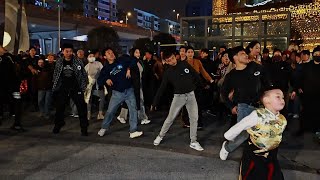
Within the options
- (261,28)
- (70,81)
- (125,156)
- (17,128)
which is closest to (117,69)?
(70,81)

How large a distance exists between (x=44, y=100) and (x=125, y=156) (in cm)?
499

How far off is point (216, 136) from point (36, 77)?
5518mm

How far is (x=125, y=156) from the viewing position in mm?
6719

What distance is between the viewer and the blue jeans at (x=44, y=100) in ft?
34.9

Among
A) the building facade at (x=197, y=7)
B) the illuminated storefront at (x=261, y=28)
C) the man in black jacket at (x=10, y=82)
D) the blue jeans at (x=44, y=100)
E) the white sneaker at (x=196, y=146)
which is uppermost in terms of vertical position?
the building facade at (x=197, y=7)

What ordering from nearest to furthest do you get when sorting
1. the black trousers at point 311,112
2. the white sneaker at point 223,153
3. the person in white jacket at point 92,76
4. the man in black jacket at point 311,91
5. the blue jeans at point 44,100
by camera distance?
the white sneaker at point 223,153
the man in black jacket at point 311,91
the black trousers at point 311,112
the person in white jacket at point 92,76
the blue jeans at point 44,100

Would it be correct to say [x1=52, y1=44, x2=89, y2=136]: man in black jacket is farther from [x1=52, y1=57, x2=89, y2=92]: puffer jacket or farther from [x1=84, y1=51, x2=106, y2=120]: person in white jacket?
[x1=84, y1=51, x2=106, y2=120]: person in white jacket

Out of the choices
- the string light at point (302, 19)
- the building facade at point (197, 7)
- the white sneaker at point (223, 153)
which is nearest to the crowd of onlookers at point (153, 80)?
the white sneaker at point (223, 153)

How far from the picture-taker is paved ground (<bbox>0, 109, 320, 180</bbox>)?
226 inches

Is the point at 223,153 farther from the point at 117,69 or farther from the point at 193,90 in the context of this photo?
the point at 117,69

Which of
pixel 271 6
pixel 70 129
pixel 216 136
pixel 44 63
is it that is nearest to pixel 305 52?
pixel 216 136

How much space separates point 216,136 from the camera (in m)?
8.36

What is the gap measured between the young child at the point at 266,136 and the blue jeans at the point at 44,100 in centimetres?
756

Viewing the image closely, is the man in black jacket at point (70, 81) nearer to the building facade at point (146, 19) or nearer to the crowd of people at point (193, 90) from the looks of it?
the crowd of people at point (193, 90)
